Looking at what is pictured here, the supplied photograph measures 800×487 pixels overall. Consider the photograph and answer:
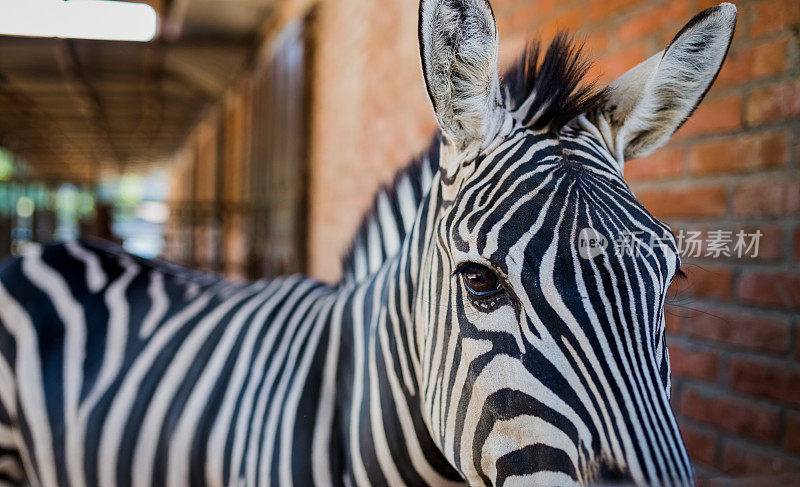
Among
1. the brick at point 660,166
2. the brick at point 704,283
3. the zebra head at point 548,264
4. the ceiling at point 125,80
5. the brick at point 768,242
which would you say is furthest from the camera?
the ceiling at point 125,80

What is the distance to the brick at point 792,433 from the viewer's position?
1.10 m

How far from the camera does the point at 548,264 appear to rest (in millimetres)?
739

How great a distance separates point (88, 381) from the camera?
5.22 ft

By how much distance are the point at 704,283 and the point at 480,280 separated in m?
0.64

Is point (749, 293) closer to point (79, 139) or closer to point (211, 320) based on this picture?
point (211, 320)

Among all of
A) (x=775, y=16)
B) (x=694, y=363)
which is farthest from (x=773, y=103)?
(x=694, y=363)

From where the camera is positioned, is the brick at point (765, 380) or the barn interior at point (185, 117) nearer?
the brick at point (765, 380)

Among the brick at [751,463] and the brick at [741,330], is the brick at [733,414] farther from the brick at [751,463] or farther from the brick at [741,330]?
the brick at [741,330]

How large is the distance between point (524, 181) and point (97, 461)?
150 cm

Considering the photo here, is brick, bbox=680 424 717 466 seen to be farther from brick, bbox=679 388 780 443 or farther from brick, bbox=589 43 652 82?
brick, bbox=589 43 652 82

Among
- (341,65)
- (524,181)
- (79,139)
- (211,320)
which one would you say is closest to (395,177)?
(524,181)

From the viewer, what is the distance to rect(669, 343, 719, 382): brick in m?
1.32

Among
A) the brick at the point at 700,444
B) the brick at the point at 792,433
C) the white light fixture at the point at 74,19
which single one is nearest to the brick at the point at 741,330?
the brick at the point at 792,433

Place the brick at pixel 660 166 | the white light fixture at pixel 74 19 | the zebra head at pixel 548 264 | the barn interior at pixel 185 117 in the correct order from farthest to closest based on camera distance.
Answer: the barn interior at pixel 185 117 → the brick at pixel 660 166 → the white light fixture at pixel 74 19 → the zebra head at pixel 548 264
